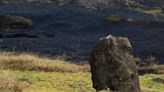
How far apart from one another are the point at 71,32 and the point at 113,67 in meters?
52.3

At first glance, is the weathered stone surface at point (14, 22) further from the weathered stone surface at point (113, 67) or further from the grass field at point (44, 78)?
the weathered stone surface at point (113, 67)

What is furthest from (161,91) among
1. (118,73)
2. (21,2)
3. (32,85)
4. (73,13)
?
(21,2)

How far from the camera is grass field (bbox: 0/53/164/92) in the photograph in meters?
24.0

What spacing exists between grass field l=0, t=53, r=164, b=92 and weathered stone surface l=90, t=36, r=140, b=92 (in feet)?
3.36

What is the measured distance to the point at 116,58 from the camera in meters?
24.5

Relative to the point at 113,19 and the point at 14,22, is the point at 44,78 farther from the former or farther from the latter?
the point at 113,19

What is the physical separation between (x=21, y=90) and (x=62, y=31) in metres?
54.0

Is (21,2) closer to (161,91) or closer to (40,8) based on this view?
(40,8)

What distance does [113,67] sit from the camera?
2439 cm

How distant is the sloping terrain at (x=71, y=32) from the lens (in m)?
60.2

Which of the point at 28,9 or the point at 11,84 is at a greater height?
the point at 11,84

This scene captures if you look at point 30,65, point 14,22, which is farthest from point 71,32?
point 30,65

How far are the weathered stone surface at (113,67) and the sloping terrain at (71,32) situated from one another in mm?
31278

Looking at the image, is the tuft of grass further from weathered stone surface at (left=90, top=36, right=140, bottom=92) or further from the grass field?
weathered stone surface at (left=90, top=36, right=140, bottom=92)
